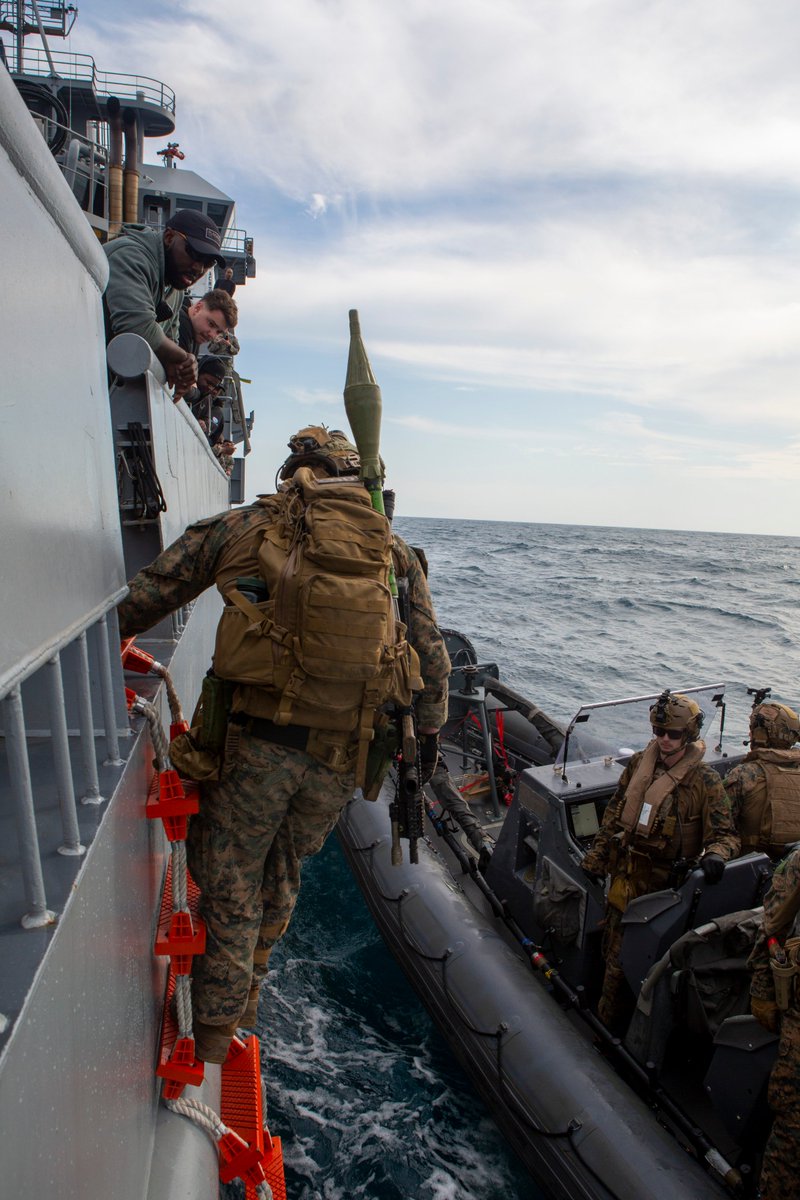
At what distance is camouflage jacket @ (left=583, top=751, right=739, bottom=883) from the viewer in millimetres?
4824

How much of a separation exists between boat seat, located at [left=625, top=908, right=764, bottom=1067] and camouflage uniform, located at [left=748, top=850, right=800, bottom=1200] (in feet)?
2.19

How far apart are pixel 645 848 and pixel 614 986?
91cm

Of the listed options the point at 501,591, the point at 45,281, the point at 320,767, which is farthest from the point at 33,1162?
the point at 501,591

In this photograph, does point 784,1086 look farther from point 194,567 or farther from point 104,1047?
point 194,567

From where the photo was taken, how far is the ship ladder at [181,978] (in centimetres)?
228

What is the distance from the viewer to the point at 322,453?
2699mm

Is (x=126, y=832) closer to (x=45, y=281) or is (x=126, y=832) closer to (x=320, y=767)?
(x=320, y=767)

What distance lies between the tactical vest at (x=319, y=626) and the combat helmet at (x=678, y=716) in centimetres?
287

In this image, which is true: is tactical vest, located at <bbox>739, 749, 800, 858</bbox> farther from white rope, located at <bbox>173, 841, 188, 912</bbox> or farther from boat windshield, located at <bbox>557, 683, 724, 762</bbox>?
white rope, located at <bbox>173, 841, 188, 912</bbox>

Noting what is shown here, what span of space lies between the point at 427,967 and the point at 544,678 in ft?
47.8

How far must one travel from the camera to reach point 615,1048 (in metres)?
4.88

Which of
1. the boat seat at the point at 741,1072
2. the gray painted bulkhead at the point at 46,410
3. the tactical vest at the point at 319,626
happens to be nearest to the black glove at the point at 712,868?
the boat seat at the point at 741,1072

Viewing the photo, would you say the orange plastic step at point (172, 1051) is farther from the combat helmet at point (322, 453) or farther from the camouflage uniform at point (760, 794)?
the camouflage uniform at point (760, 794)

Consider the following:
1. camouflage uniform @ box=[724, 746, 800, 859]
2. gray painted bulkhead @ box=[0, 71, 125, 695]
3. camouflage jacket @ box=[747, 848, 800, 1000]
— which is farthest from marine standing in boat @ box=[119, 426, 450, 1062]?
camouflage uniform @ box=[724, 746, 800, 859]
